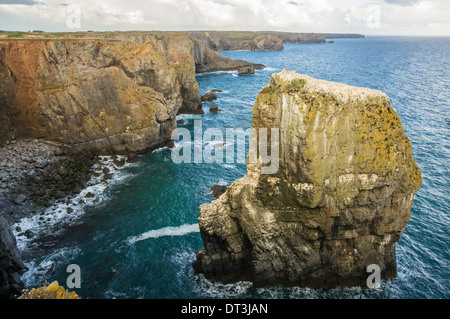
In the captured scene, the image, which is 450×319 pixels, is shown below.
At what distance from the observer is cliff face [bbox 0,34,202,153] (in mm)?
47500

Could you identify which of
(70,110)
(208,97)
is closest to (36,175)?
(70,110)

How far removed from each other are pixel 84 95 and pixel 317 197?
41.0m

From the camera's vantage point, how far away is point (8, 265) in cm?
2552

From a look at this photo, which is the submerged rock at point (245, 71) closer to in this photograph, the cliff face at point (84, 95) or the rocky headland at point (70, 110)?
the cliff face at point (84, 95)

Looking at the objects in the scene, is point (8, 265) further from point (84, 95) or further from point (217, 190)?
point (84, 95)

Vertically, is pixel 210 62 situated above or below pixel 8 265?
above

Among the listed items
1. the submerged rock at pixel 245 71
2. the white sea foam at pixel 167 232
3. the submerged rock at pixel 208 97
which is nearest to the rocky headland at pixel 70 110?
the white sea foam at pixel 167 232

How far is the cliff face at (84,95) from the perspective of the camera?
47500 millimetres

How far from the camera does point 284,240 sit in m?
27.1

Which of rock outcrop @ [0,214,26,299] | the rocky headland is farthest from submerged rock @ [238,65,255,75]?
rock outcrop @ [0,214,26,299]

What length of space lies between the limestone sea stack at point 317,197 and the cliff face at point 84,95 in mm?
29021
